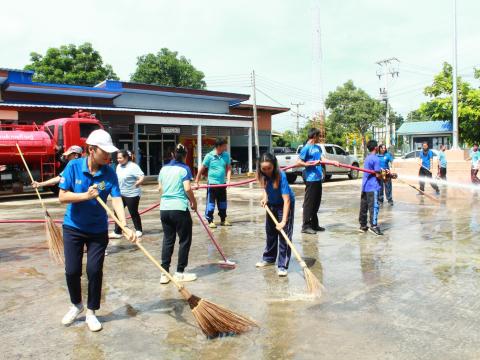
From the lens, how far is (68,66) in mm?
36781

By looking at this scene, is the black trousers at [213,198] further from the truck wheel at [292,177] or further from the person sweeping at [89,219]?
the truck wheel at [292,177]

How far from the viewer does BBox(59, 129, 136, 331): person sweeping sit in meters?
3.79

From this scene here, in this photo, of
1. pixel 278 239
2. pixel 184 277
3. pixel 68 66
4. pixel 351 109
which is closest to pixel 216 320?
pixel 184 277

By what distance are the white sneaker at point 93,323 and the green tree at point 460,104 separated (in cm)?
2647

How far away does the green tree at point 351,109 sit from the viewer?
41.7 meters

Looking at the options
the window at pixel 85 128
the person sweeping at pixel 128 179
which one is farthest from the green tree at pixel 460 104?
the person sweeping at pixel 128 179

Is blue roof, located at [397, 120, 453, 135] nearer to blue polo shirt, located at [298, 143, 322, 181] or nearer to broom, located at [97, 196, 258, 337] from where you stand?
blue polo shirt, located at [298, 143, 322, 181]

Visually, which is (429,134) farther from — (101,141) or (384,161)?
(101,141)

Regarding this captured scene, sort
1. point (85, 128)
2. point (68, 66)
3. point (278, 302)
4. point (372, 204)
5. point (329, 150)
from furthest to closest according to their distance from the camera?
point (68, 66) < point (329, 150) < point (85, 128) < point (372, 204) < point (278, 302)

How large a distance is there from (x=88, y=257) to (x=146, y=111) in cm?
1991

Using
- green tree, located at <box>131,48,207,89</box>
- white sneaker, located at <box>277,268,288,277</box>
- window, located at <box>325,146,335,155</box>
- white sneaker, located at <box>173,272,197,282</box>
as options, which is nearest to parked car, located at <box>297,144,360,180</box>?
window, located at <box>325,146,335,155</box>

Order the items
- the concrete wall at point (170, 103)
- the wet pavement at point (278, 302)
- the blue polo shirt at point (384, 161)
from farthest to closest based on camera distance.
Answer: the concrete wall at point (170, 103) → the blue polo shirt at point (384, 161) → the wet pavement at point (278, 302)

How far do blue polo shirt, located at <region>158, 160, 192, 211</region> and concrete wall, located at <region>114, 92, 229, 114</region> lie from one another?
2140 centimetres

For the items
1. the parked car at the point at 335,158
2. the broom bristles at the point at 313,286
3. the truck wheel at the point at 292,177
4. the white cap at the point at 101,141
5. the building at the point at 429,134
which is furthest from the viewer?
the building at the point at 429,134
